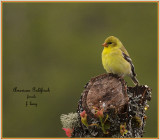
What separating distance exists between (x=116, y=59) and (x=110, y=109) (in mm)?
2197

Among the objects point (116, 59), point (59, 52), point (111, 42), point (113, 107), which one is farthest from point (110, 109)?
point (59, 52)

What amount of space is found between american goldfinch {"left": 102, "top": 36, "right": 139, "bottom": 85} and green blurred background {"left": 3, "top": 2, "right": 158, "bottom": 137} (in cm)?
1358

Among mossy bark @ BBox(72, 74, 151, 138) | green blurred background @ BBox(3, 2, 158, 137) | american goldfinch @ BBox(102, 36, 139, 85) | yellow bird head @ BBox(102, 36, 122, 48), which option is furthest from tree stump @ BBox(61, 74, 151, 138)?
green blurred background @ BBox(3, 2, 158, 137)

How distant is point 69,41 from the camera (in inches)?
1137

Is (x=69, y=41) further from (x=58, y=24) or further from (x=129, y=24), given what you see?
(x=129, y=24)

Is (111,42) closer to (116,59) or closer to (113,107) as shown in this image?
(116,59)

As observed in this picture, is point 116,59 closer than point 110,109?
No

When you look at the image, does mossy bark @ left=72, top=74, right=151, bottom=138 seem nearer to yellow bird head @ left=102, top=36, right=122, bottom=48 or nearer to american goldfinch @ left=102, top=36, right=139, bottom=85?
american goldfinch @ left=102, top=36, right=139, bottom=85

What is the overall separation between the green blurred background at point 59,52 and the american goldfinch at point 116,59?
13578 mm

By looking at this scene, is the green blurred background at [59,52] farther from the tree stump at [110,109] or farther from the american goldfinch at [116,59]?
the tree stump at [110,109]

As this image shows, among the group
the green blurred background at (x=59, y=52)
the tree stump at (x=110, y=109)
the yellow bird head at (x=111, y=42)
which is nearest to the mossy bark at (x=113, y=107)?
the tree stump at (x=110, y=109)

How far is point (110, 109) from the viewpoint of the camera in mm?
6227

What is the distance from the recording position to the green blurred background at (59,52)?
24.4m

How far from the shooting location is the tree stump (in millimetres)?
6207
